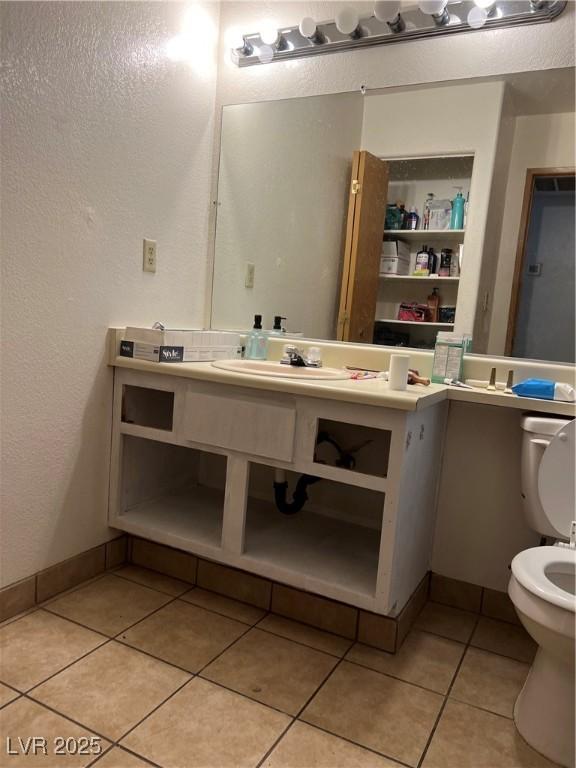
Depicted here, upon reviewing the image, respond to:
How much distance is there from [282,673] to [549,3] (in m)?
2.04

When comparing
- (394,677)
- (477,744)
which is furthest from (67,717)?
(477,744)

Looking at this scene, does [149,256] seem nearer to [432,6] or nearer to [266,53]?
[266,53]

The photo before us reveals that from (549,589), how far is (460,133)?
1.39 meters

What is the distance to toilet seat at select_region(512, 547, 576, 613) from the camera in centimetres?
115

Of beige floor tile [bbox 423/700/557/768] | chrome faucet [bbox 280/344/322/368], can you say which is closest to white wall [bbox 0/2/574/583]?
chrome faucet [bbox 280/344/322/368]

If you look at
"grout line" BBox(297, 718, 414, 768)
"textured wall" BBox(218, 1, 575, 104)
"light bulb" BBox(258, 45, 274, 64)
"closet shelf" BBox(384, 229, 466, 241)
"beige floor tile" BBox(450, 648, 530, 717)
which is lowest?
"beige floor tile" BBox(450, 648, 530, 717)

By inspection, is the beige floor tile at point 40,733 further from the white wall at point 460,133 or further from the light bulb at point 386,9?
the light bulb at point 386,9

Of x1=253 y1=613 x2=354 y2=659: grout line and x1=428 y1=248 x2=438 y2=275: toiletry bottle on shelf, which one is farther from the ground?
x1=428 y1=248 x2=438 y2=275: toiletry bottle on shelf

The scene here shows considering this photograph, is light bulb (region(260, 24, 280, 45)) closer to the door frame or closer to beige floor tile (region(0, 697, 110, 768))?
the door frame

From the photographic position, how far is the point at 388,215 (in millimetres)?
1901

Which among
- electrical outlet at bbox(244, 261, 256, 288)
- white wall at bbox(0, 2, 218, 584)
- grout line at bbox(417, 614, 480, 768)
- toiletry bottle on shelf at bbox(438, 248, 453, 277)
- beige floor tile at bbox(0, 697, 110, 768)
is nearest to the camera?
beige floor tile at bbox(0, 697, 110, 768)

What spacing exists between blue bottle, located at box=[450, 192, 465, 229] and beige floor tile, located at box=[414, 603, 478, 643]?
1.26 m

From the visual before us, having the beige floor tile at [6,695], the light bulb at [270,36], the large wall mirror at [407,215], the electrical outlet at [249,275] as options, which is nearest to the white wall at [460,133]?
the large wall mirror at [407,215]

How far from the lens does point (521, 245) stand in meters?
1.70
